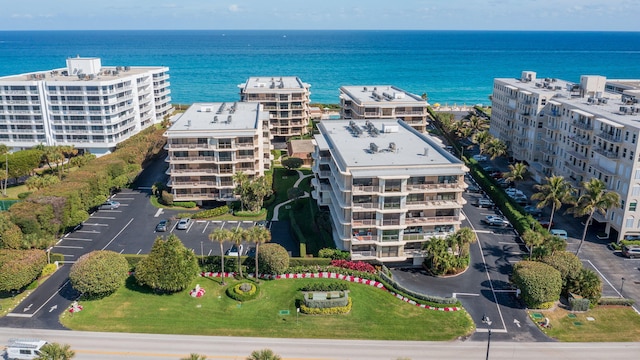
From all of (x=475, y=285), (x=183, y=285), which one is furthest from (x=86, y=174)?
(x=475, y=285)

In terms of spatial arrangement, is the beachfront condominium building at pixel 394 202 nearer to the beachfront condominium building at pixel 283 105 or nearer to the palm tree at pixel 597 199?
the palm tree at pixel 597 199

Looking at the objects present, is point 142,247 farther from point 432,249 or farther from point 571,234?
point 571,234

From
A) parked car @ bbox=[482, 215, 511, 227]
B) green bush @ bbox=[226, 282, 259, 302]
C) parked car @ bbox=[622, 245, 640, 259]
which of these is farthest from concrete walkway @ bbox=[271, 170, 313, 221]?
parked car @ bbox=[622, 245, 640, 259]

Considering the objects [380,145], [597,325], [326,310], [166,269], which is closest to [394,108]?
[380,145]

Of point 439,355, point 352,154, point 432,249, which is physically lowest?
point 439,355

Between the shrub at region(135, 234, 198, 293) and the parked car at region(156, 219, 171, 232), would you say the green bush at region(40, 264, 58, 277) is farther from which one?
the parked car at region(156, 219, 171, 232)

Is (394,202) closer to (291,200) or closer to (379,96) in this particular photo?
(291,200)
